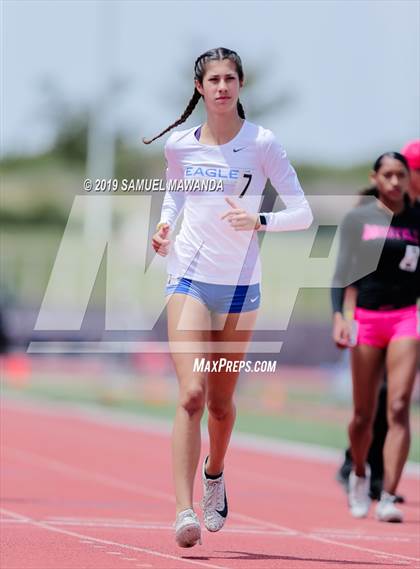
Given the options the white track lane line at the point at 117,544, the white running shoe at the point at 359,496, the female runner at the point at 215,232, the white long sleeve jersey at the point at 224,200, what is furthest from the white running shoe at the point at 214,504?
the white running shoe at the point at 359,496

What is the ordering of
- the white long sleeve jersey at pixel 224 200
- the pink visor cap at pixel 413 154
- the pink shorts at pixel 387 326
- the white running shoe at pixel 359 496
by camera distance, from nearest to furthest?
the white long sleeve jersey at pixel 224 200 < the pink shorts at pixel 387 326 < the white running shoe at pixel 359 496 < the pink visor cap at pixel 413 154

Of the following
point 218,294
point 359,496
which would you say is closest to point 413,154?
point 359,496

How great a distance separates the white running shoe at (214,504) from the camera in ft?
25.5

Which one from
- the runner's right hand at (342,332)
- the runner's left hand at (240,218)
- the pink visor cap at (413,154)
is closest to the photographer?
the runner's left hand at (240,218)

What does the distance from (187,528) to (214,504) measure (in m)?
0.80

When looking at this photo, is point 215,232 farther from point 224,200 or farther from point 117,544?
point 117,544

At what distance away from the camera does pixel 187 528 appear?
23.1ft

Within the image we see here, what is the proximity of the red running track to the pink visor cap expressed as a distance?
2.42 m

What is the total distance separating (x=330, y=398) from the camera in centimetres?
2666

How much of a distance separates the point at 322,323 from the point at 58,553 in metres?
32.3

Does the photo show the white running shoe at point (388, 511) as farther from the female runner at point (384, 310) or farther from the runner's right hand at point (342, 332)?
the runner's right hand at point (342, 332)

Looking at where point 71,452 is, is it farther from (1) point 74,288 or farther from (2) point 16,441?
(1) point 74,288

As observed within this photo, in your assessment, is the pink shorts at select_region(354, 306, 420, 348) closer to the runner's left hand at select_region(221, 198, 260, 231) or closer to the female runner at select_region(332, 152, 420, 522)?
the female runner at select_region(332, 152, 420, 522)

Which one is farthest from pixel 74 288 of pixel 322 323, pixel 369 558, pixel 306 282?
pixel 369 558
